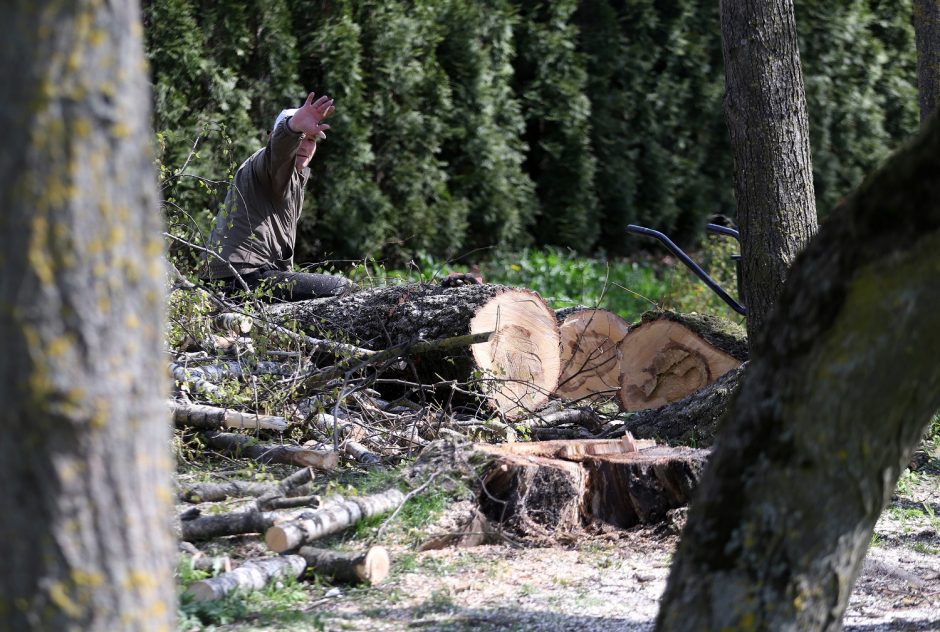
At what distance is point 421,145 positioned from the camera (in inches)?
391

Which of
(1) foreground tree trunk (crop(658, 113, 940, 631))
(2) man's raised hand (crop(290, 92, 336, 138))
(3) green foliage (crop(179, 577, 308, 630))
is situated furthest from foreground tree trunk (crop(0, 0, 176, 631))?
(2) man's raised hand (crop(290, 92, 336, 138))

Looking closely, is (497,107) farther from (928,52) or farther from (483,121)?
(928,52)

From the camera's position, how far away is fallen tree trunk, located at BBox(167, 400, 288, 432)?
16.1 feet

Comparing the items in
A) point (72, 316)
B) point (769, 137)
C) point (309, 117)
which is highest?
point (309, 117)

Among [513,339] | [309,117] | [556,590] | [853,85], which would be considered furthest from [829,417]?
[853,85]

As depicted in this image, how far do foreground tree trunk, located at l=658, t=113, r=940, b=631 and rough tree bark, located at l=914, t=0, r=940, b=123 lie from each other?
4.79 m

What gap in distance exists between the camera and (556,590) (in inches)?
140

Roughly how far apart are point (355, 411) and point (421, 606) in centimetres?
199

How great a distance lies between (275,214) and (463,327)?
197 centimetres

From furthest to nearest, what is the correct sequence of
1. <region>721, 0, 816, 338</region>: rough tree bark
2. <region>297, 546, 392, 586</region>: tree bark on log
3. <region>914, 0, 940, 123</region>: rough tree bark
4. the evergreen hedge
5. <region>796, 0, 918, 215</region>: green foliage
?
<region>796, 0, 918, 215</region>: green foliage, the evergreen hedge, <region>914, 0, 940, 123</region>: rough tree bark, <region>721, 0, 816, 338</region>: rough tree bark, <region>297, 546, 392, 586</region>: tree bark on log

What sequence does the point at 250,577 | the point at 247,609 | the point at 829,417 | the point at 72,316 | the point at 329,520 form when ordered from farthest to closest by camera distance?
1. the point at 329,520
2. the point at 250,577
3. the point at 247,609
4. the point at 829,417
5. the point at 72,316

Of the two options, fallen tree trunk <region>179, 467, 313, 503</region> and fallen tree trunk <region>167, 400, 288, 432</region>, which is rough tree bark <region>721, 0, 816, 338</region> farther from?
fallen tree trunk <region>167, 400, 288, 432</region>

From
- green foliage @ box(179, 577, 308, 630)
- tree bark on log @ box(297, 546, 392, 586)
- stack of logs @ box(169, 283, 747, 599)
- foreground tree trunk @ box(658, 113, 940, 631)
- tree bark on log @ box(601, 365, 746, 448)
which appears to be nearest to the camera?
foreground tree trunk @ box(658, 113, 940, 631)

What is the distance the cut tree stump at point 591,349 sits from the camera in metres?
6.31
